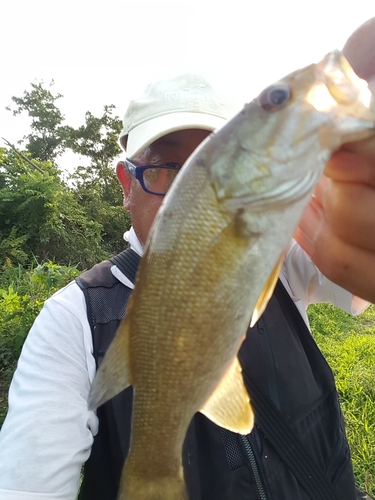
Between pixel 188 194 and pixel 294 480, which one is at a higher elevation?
pixel 188 194

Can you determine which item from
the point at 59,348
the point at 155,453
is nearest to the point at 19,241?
the point at 59,348

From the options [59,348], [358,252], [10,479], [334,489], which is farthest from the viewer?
[334,489]

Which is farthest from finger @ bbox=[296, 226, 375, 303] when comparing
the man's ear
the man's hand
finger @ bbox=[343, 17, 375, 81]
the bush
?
the bush

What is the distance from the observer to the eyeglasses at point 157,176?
84.6 inches

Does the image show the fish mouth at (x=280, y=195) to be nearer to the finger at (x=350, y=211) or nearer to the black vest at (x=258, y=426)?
the finger at (x=350, y=211)

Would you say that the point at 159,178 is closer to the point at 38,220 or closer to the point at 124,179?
the point at 124,179

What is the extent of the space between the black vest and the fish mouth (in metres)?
1.13

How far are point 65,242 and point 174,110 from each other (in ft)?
40.6

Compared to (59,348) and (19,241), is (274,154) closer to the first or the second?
(59,348)

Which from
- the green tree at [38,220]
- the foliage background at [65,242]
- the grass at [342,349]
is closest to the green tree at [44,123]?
the foliage background at [65,242]

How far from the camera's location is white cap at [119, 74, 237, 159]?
82.2 inches

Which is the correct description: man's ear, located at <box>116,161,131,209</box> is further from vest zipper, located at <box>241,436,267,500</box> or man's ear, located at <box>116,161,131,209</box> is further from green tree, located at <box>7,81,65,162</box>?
green tree, located at <box>7,81,65,162</box>

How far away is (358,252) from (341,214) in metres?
0.16

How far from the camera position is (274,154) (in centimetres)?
107
